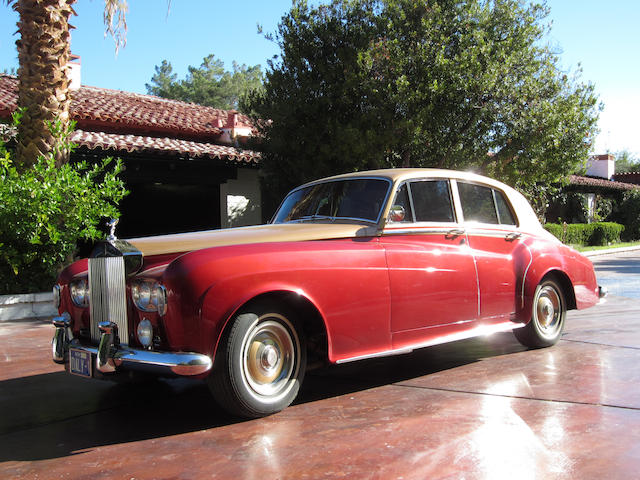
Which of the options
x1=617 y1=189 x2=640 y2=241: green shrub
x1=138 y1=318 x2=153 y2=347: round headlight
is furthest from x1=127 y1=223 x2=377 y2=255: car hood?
x1=617 y1=189 x2=640 y2=241: green shrub

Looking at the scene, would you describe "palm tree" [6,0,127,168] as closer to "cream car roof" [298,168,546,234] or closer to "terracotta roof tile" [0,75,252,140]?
"terracotta roof tile" [0,75,252,140]

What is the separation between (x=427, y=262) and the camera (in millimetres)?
4629

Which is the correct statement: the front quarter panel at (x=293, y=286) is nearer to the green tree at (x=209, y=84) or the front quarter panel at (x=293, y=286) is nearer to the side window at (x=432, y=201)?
the side window at (x=432, y=201)

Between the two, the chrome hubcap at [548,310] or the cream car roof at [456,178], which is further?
the chrome hubcap at [548,310]

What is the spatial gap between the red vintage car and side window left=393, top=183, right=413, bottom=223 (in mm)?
12

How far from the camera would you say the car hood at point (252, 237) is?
3967mm

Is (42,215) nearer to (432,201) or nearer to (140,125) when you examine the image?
(432,201)

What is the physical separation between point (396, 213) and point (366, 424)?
1.64m

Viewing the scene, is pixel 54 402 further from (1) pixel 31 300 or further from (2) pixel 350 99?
(2) pixel 350 99

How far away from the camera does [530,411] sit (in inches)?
151

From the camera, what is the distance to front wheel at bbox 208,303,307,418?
142 inches

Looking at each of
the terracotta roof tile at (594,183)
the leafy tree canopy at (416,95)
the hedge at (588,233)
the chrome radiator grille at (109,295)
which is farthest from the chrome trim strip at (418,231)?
the terracotta roof tile at (594,183)

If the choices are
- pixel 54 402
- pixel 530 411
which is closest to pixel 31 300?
pixel 54 402

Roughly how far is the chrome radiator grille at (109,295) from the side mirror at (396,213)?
2.00 meters
